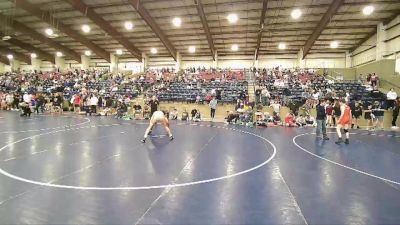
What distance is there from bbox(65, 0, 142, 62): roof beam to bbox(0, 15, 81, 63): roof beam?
8749 millimetres

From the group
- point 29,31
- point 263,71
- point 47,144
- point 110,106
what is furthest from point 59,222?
point 29,31

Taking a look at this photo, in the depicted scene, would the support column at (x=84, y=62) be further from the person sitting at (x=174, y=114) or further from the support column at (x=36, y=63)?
the person sitting at (x=174, y=114)

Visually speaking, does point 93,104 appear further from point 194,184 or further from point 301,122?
point 194,184

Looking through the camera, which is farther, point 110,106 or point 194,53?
point 194,53

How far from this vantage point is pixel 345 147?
913 cm

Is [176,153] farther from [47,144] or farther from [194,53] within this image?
[194,53]

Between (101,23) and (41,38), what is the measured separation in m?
9.55

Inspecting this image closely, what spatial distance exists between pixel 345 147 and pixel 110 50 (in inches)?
1273

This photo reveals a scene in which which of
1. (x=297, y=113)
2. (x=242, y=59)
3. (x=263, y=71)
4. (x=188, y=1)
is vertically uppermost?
(x=188, y=1)

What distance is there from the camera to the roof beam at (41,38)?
28.4 m

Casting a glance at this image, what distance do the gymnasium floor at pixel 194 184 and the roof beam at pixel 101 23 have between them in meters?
17.4

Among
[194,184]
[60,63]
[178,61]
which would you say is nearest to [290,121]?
[194,184]

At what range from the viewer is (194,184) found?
16.6ft

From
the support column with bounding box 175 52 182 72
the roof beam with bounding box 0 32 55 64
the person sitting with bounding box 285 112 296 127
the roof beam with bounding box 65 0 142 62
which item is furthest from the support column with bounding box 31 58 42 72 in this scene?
the person sitting with bounding box 285 112 296 127
